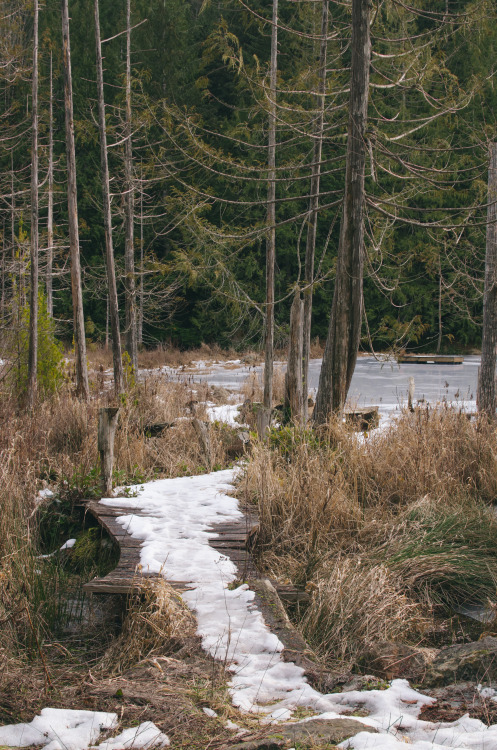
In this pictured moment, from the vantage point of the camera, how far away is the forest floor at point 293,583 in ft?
9.48

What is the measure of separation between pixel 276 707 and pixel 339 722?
14.6 inches

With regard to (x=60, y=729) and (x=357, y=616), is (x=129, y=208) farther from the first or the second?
(x=60, y=729)

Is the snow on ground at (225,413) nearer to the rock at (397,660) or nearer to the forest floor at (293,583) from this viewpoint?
the forest floor at (293,583)

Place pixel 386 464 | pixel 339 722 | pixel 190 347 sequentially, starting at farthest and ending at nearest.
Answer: pixel 190 347, pixel 386 464, pixel 339 722

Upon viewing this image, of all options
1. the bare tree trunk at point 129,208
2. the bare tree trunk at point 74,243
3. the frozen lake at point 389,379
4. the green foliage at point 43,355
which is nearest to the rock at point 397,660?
the green foliage at point 43,355

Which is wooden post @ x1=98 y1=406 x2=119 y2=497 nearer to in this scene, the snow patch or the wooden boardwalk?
the wooden boardwalk

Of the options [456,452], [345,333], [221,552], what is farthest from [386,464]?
[221,552]

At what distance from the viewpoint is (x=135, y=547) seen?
15.9ft

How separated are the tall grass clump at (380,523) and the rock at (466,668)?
0.52 m

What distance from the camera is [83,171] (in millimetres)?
26094

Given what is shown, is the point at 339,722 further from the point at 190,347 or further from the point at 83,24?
the point at 83,24

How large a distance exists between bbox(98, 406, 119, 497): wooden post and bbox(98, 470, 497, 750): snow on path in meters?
0.24

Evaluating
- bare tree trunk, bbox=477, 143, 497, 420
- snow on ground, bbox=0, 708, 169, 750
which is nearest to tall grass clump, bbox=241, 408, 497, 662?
snow on ground, bbox=0, 708, 169, 750

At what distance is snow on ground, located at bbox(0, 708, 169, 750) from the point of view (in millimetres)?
2605
